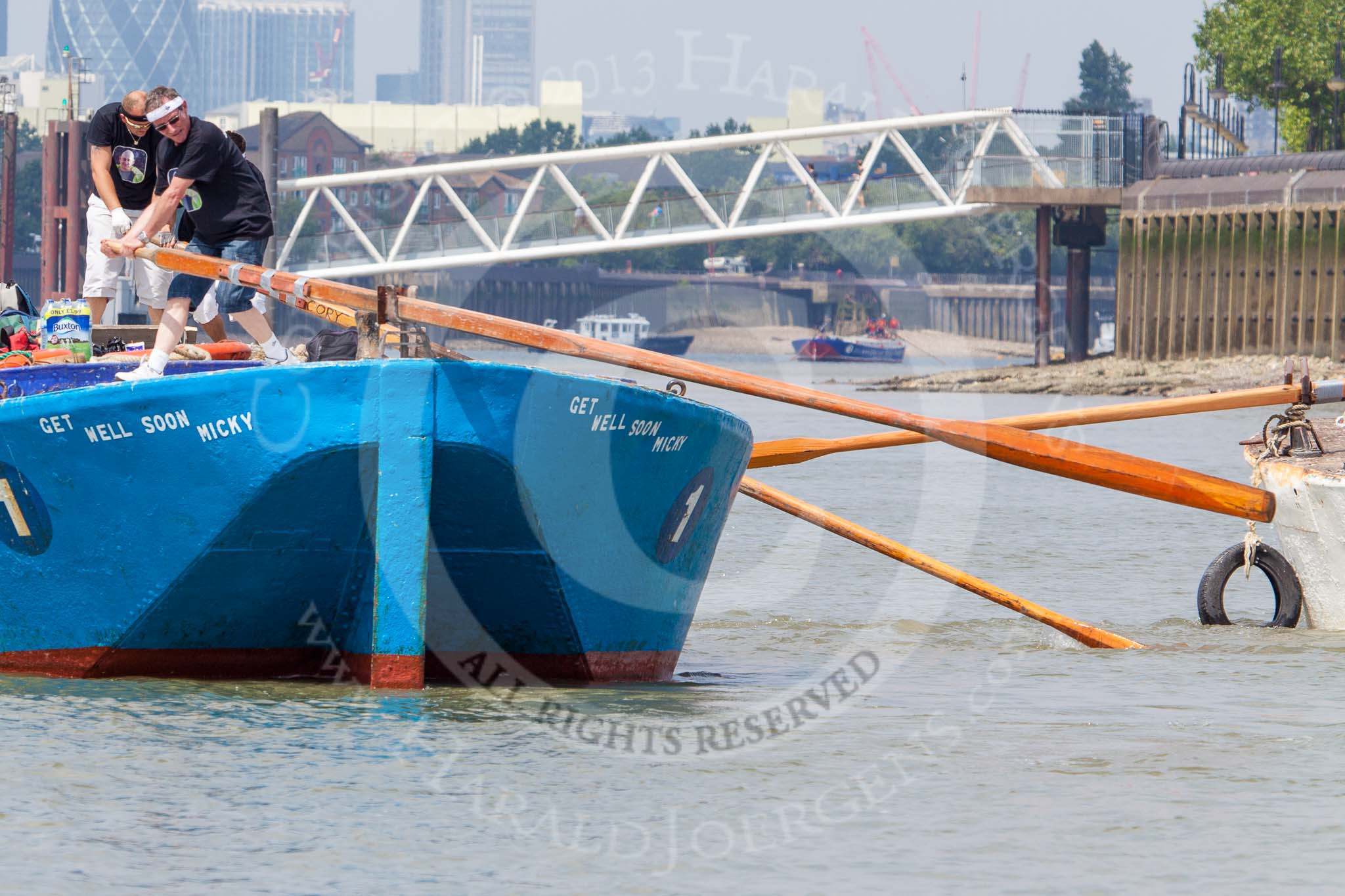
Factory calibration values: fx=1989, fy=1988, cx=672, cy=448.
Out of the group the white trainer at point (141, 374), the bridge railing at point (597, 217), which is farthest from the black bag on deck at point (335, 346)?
the bridge railing at point (597, 217)

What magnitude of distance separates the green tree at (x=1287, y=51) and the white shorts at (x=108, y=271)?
54.6m

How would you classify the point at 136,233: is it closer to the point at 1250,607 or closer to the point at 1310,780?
the point at 1310,780

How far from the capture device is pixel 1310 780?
8.38 m

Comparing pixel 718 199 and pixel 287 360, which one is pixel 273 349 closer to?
pixel 287 360

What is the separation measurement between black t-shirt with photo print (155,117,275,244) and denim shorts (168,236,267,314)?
41mm

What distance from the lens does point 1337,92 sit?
55.4 meters

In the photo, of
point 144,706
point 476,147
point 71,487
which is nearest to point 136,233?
point 71,487

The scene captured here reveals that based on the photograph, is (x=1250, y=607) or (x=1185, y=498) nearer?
(x=1185, y=498)

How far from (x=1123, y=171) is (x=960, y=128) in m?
7.24

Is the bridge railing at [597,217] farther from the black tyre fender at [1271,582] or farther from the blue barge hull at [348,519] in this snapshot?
the blue barge hull at [348,519]

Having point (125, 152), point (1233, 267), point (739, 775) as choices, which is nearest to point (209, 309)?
point (125, 152)

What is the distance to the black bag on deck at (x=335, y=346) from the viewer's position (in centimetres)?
1035

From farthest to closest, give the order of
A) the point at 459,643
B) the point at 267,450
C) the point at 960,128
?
the point at 960,128
the point at 459,643
the point at 267,450

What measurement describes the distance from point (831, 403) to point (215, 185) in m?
3.64
